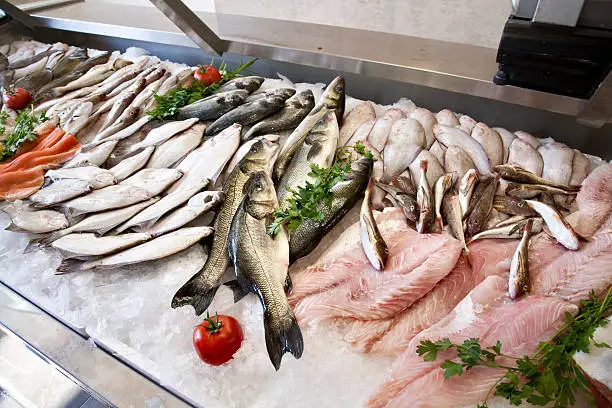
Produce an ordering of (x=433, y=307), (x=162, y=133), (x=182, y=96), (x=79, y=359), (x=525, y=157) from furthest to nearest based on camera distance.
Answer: (x=182, y=96) → (x=162, y=133) → (x=525, y=157) → (x=433, y=307) → (x=79, y=359)

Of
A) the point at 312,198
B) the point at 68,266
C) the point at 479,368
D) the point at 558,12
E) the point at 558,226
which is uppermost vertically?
the point at 558,12

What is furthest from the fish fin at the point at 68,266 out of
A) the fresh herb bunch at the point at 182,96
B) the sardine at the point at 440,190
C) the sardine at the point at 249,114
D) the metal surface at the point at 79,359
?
the sardine at the point at 440,190

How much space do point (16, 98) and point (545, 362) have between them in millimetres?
4196

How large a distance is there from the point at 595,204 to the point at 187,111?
2512 mm

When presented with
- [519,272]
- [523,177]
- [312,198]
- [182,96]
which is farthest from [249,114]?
[519,272]

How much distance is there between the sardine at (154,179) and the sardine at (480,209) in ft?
5.28

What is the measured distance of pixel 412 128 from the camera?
2.32m

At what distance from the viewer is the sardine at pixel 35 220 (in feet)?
7.09

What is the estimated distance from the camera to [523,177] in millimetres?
1956

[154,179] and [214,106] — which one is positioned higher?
[214,106]

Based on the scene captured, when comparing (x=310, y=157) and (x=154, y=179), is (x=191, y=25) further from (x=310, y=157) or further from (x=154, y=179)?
(x=310, y=157)

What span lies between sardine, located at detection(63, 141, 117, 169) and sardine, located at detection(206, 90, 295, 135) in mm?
652

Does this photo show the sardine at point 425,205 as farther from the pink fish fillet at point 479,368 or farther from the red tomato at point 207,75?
the red tomato at point 207,75

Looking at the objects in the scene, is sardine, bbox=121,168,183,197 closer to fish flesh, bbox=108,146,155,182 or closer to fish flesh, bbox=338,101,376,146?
fish flesh, bbox=108,146,155,182
